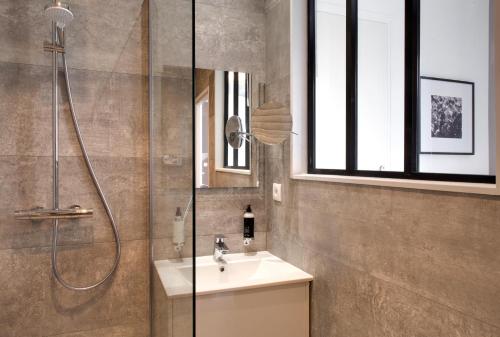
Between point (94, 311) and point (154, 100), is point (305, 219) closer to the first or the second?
point (154, 100)

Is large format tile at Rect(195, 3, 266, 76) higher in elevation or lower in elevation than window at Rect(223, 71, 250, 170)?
higher

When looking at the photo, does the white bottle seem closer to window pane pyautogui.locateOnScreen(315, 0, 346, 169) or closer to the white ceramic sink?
the white ceramic sink

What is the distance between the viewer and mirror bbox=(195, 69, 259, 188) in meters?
1.87

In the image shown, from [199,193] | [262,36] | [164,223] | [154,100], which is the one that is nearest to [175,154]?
[164,223]

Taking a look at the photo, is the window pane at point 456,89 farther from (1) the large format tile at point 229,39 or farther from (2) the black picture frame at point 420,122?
(1) the large format tile at point 229,39

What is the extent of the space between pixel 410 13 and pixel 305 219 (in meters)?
1.01

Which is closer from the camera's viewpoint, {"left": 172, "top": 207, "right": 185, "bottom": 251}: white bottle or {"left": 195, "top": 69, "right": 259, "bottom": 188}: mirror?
{"left": 172, "top": 207, "right": 185, "bottom": 251}: white bottle

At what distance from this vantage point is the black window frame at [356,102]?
1.15m

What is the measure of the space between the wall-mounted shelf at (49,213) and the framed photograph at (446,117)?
1.56 metres

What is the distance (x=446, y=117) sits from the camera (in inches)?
44.4

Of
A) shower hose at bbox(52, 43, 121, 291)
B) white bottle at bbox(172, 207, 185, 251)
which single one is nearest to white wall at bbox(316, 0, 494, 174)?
white bottle at bbox(172, 207, 185, 251)

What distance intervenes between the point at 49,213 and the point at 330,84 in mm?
1569

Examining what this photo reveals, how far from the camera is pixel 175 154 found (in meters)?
1.17

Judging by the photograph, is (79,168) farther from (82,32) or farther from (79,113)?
(82,32)
